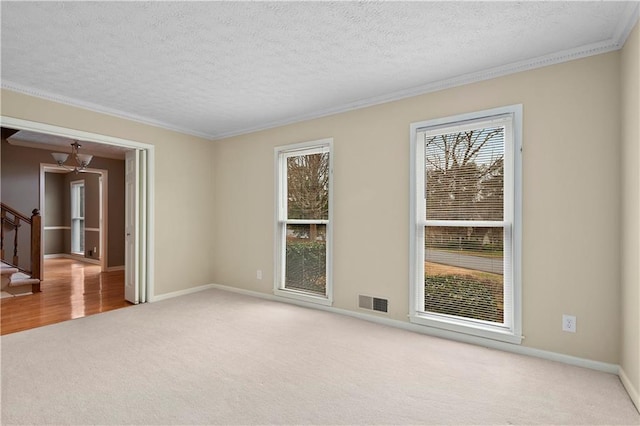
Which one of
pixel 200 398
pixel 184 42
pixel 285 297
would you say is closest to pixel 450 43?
pixel 184 42

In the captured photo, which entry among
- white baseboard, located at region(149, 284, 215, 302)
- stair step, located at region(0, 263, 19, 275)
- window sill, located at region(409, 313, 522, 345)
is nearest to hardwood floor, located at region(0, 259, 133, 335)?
white baseboard, located at region(149, 284, 215, 302)

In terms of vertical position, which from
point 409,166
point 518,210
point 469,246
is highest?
point 409,166

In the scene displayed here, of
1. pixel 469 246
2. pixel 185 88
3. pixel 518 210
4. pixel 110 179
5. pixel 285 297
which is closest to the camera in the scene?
pixel 518 210

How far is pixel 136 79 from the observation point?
127 inches

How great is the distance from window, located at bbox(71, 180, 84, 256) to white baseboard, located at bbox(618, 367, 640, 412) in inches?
422

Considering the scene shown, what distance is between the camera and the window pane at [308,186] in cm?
429

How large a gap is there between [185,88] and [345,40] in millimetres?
1832

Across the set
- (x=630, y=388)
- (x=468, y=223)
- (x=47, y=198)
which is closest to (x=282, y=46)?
(x=468, y=223)

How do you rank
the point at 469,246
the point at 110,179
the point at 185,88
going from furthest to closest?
the point at 110,179 < the point at 185,88 < the point at 469,246

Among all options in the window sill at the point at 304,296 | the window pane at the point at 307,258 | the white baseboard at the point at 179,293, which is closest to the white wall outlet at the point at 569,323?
the window sill at the point at 304,296

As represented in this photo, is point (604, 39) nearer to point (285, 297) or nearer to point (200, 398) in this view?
point (200, 398)

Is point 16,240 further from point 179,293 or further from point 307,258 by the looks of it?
point 307,258

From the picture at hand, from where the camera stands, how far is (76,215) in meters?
9.14

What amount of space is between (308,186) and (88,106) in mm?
2759
